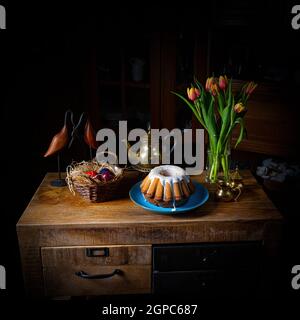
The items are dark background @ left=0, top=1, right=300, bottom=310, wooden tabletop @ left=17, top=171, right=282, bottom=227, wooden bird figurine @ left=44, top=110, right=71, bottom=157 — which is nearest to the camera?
wooden tabletop @ left=17, top=171, right=282, bottom=227

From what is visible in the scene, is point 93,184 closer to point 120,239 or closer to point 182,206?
point 120,239

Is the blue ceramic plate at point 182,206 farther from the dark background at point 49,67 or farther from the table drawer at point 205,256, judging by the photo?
the dark background at point 49,67

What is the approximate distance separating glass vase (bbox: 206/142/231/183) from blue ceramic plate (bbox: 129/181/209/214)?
0.07 metres

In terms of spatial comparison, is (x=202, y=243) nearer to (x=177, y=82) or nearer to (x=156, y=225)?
→ (x=156, y=225)

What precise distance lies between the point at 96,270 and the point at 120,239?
0.15 m

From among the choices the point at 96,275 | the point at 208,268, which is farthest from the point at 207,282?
the point at 96,275

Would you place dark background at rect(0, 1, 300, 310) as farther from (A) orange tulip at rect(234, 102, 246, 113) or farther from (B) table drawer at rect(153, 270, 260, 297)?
(A) orange tulip at rect(234, 102, 246, 113)

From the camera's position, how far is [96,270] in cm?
143

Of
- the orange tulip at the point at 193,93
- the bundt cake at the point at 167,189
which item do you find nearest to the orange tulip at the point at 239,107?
the orange tulip at the point at 193,93

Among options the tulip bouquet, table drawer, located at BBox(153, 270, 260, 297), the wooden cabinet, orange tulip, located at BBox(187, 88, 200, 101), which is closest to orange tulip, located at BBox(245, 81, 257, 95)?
the tulip bouquet

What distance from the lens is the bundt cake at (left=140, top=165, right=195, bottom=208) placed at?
1.38m

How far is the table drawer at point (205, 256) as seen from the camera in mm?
Answer: 1402

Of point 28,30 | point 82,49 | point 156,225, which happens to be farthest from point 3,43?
point 156,225

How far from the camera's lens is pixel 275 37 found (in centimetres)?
226
